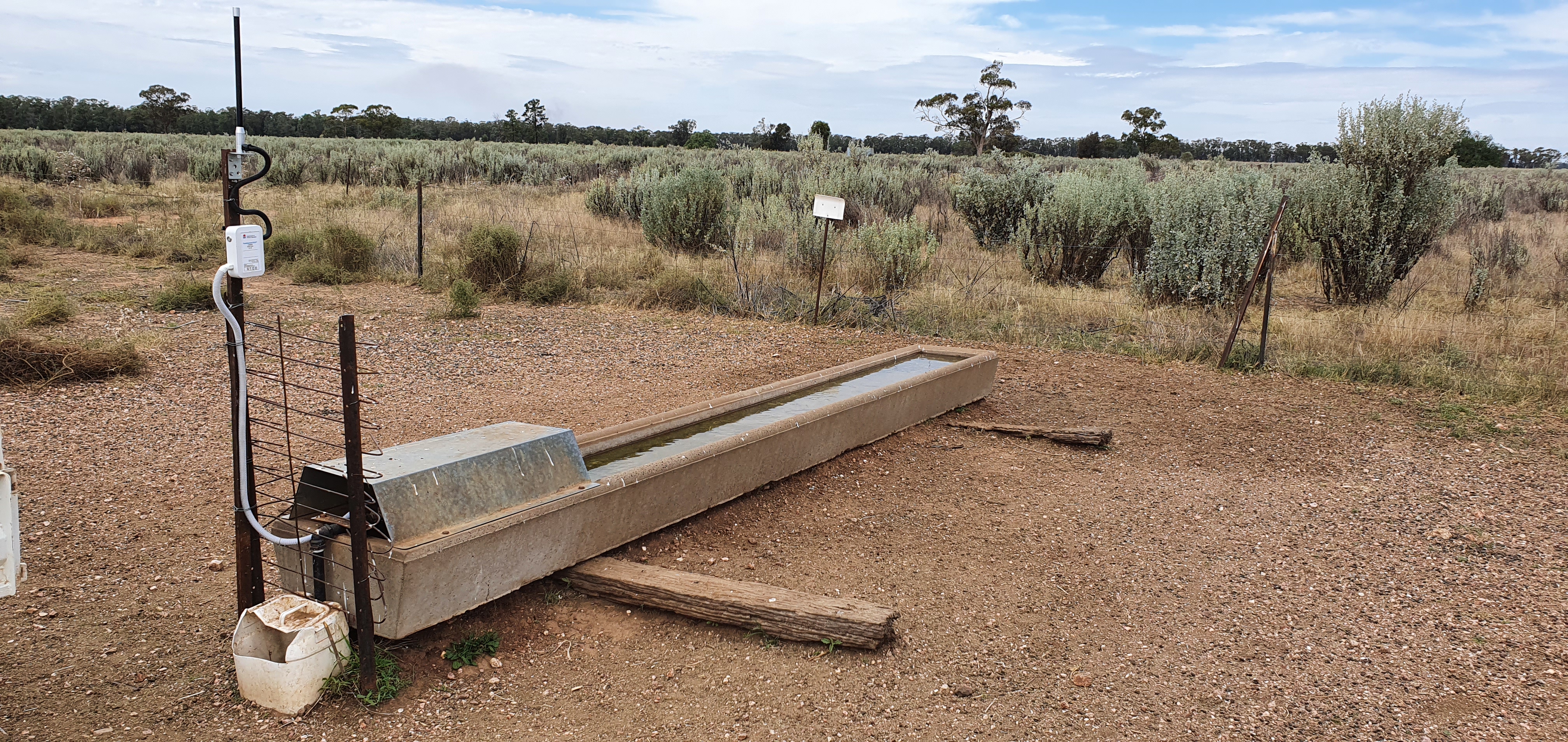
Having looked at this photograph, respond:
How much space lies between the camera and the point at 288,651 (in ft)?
10.5

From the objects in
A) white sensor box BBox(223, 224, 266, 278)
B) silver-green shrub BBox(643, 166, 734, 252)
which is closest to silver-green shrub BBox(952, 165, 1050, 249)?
silver-green shrub BBox(643, 166, 734, 252)

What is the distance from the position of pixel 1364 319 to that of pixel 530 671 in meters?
9.43

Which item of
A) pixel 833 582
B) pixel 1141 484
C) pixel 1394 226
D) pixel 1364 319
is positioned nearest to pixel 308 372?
Result: pixel 833 582

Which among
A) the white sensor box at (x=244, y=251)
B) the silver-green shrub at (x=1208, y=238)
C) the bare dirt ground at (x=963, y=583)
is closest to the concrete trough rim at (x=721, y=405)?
the bare dirt ground at (x=963, y=583)

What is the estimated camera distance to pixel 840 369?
7.27 m

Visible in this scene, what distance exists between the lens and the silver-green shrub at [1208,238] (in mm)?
10594

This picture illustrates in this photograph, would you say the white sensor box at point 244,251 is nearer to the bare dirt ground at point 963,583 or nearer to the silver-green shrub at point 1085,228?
the bare dirt ground at point 963,583

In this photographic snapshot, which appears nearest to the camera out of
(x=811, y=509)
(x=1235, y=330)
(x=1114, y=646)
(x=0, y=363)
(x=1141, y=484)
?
(x=1114, y=646)

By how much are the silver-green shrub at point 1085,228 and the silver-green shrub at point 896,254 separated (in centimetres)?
171

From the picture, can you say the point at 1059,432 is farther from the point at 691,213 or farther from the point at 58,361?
the point at 691,213

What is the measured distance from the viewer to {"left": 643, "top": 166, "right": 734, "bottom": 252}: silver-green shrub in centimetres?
1430

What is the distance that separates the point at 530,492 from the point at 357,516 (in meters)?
0.82

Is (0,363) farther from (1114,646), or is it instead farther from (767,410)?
(1114,646)

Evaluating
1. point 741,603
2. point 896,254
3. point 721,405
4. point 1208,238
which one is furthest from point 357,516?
point 1208,238
